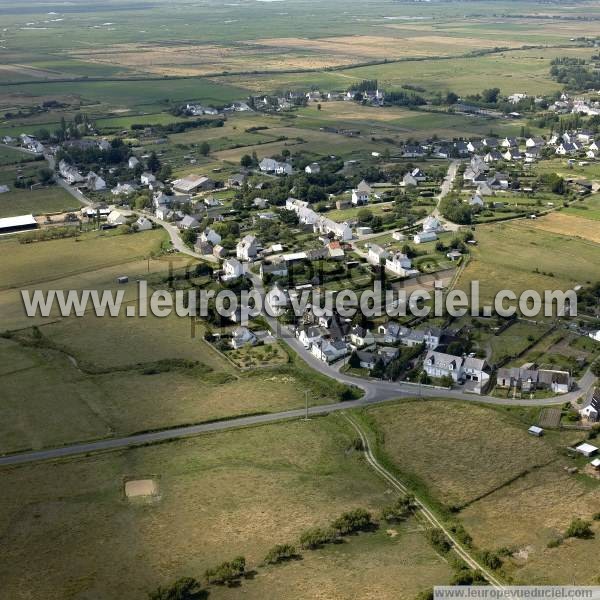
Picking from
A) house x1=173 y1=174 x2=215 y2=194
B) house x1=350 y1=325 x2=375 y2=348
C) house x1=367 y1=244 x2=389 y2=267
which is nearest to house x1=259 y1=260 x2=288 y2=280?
house x1=367 y1=244 x2=389 y2=267

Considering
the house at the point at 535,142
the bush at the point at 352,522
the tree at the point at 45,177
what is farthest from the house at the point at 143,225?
the house at the point at 535,142

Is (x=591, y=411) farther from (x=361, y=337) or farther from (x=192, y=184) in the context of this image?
(x=192, y=184)

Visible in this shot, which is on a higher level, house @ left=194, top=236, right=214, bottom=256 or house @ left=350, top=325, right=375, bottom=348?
house @ left=194, top=236, right=214, bottom=256

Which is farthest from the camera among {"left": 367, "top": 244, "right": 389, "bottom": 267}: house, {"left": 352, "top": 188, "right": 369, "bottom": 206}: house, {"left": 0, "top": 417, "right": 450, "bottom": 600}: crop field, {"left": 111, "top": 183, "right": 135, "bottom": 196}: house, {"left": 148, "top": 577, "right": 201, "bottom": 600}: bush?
{"left": 111, "top": 183, "right": 135, "bottom": 196}: house

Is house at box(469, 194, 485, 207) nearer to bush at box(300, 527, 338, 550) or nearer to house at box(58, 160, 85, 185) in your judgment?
house at box(58, 160, 85, 185)

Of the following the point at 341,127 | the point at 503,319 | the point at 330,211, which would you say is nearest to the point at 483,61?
the point at 341,127

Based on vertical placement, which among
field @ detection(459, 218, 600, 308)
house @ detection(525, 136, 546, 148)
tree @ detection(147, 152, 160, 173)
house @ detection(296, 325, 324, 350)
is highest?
tree @ detection(147, 152, 160, 173)
